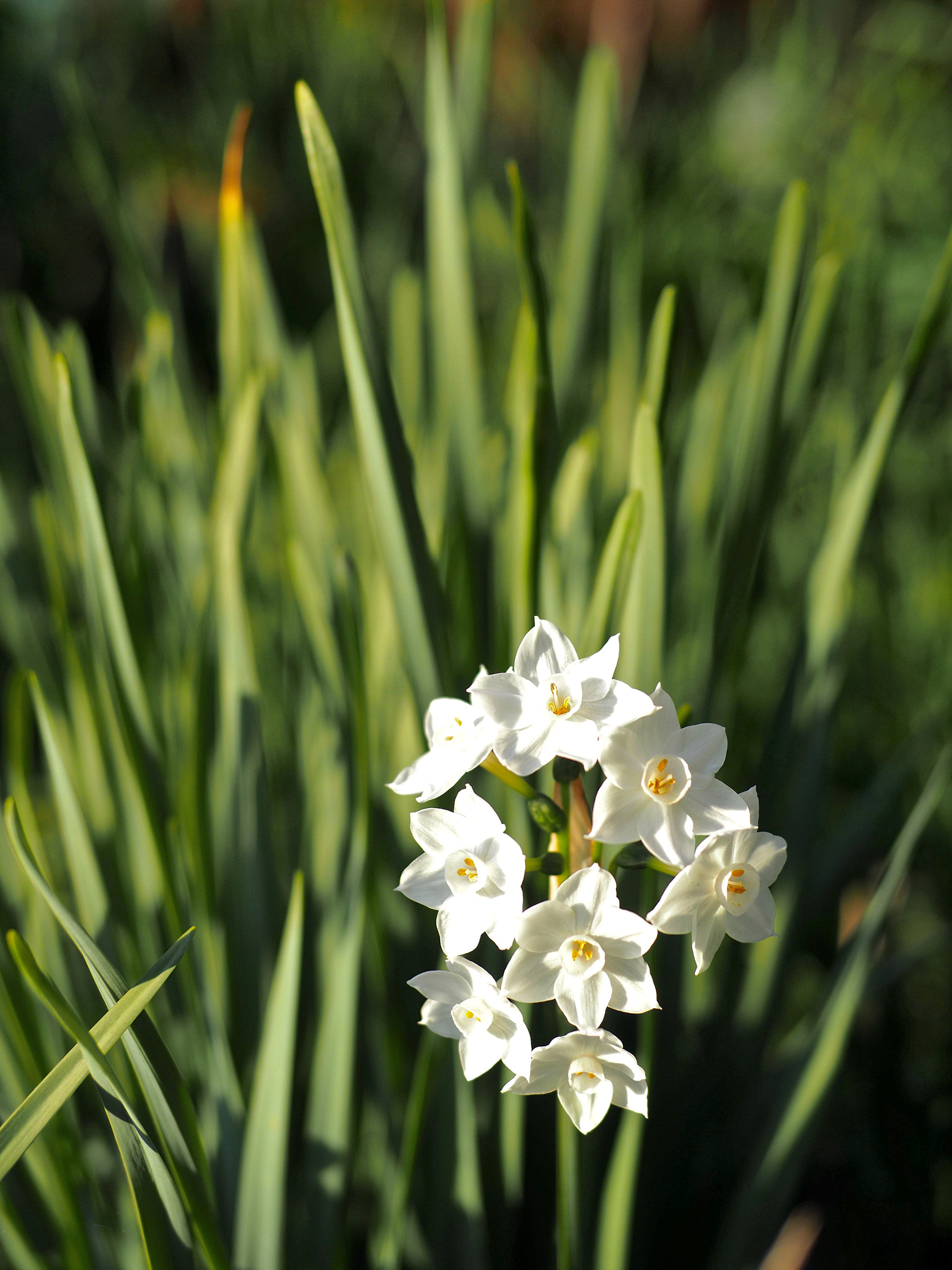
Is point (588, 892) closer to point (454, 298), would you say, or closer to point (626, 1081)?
point (626, 1081)

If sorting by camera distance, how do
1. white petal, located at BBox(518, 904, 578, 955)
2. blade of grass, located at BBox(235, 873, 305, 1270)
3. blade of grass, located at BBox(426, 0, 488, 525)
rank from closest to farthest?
white petal, located at BBox(518, 904, 578, 955), blade of grass, located at BBox(235, 873, 305, 1270), blade of grass, located at BBox(426, 0, 488, 525)

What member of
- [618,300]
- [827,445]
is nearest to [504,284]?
[618,300]

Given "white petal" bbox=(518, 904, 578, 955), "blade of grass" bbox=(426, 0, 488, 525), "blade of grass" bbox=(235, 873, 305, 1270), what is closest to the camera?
"white petal" bbox=(518, 904, 578, 955)

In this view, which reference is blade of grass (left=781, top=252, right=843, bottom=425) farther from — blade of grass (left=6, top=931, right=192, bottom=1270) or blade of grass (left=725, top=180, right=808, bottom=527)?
blade of grass (left=6, top=931, right=192, bottom=1270)

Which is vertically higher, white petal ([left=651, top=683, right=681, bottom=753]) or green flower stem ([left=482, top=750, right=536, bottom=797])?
white petal ([left=651, top=683, right=681, bottom=753])

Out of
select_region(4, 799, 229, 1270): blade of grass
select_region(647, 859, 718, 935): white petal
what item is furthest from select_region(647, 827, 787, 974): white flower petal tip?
select_region(4, 799, 229, 1270): blade of grass

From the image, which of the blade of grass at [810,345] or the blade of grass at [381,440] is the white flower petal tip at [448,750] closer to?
the blade of grass at [381,440]

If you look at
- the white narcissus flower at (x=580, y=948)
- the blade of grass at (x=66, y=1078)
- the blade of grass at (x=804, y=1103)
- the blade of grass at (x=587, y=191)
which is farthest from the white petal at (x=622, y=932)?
the blade of grass at (x=587, y=191)

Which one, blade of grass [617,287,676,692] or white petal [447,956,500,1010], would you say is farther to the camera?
blade of grass [617,287,676,692]
